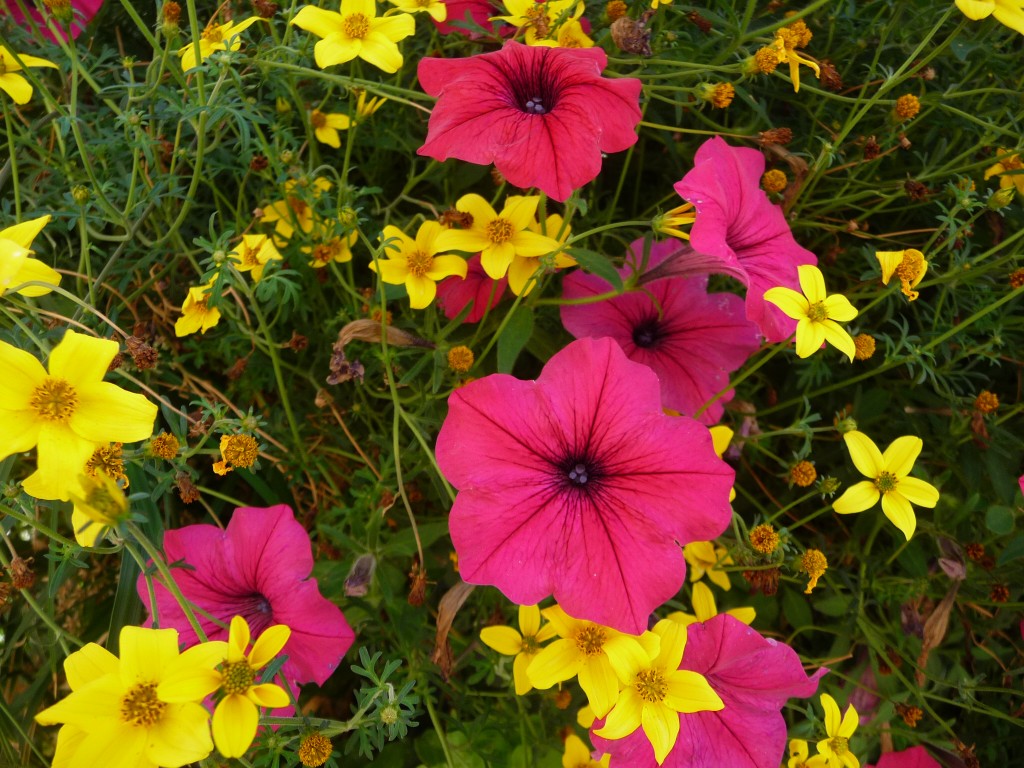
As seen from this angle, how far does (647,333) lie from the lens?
96 centimetres

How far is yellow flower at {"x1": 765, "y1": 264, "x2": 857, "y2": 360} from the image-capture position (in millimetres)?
697

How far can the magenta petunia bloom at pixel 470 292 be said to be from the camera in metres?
0.91

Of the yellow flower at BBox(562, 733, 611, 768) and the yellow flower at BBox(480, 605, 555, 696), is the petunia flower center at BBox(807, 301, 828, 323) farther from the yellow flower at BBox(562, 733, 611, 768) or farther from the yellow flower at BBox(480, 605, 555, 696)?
the yellow flower at BBox(562, 733, 611, 768)

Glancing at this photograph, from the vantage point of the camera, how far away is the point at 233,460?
70cm

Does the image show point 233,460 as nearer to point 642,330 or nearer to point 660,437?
point 660,437

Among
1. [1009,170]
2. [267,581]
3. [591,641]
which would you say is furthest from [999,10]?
[267,581]

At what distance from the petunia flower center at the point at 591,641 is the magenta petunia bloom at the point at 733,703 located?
0.35ft

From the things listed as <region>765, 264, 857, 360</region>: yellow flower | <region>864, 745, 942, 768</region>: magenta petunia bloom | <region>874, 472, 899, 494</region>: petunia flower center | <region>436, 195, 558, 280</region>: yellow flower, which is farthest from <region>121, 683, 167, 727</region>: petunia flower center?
<region>864, 745, 942, 768</region>: magenta petunia bloom

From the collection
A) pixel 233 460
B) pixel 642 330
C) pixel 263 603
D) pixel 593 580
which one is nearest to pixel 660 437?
pixel 593 580

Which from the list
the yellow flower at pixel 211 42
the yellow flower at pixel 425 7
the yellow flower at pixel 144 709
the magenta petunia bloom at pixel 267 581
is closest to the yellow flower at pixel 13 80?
the yellow flower at pixel 211 42

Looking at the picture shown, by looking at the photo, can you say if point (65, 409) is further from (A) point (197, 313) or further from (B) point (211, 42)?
(B) point (211, 42)

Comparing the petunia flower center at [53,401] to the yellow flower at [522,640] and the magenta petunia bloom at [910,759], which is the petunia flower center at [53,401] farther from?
the magenta petunia bloom at [910,759]

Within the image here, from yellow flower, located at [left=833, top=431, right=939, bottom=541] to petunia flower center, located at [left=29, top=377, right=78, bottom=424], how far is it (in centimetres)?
74

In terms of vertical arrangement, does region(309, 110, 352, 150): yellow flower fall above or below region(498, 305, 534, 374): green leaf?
above
